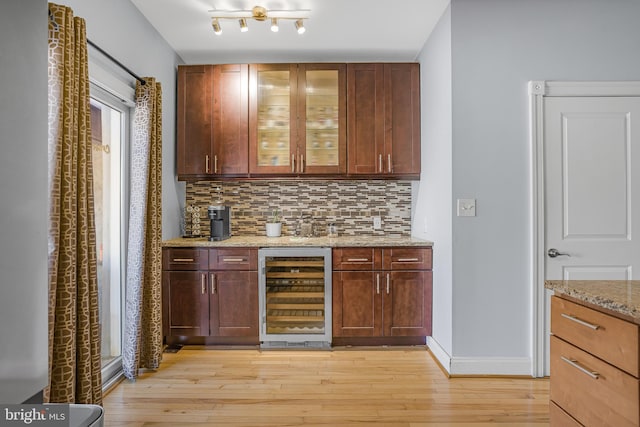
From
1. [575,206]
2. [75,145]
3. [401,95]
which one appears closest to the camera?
[75,145]

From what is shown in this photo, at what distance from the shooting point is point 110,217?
288cm

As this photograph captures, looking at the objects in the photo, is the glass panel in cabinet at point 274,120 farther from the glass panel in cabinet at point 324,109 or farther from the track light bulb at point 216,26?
the track light bulb at point 216,26

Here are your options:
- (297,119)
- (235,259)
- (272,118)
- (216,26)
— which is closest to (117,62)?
(216,26)

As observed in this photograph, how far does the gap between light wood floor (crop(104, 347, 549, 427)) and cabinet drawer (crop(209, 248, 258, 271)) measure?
A: 0.73m

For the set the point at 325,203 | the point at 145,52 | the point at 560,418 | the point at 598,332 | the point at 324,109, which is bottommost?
the point at 560,418

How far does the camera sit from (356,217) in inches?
158

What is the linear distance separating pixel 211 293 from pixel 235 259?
1.16 ft

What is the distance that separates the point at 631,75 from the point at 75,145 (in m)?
3.59

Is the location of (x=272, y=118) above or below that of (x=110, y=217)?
above

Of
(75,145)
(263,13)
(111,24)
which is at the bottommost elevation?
(75,145)

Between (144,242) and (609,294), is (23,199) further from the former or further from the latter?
(144,242)

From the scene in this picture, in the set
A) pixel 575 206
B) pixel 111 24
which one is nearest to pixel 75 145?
pixel 111 24

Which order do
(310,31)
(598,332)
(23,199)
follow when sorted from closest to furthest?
(23,199), (598,332), (310,31)

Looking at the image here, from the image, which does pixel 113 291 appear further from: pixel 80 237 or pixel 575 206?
pixel 575 206
